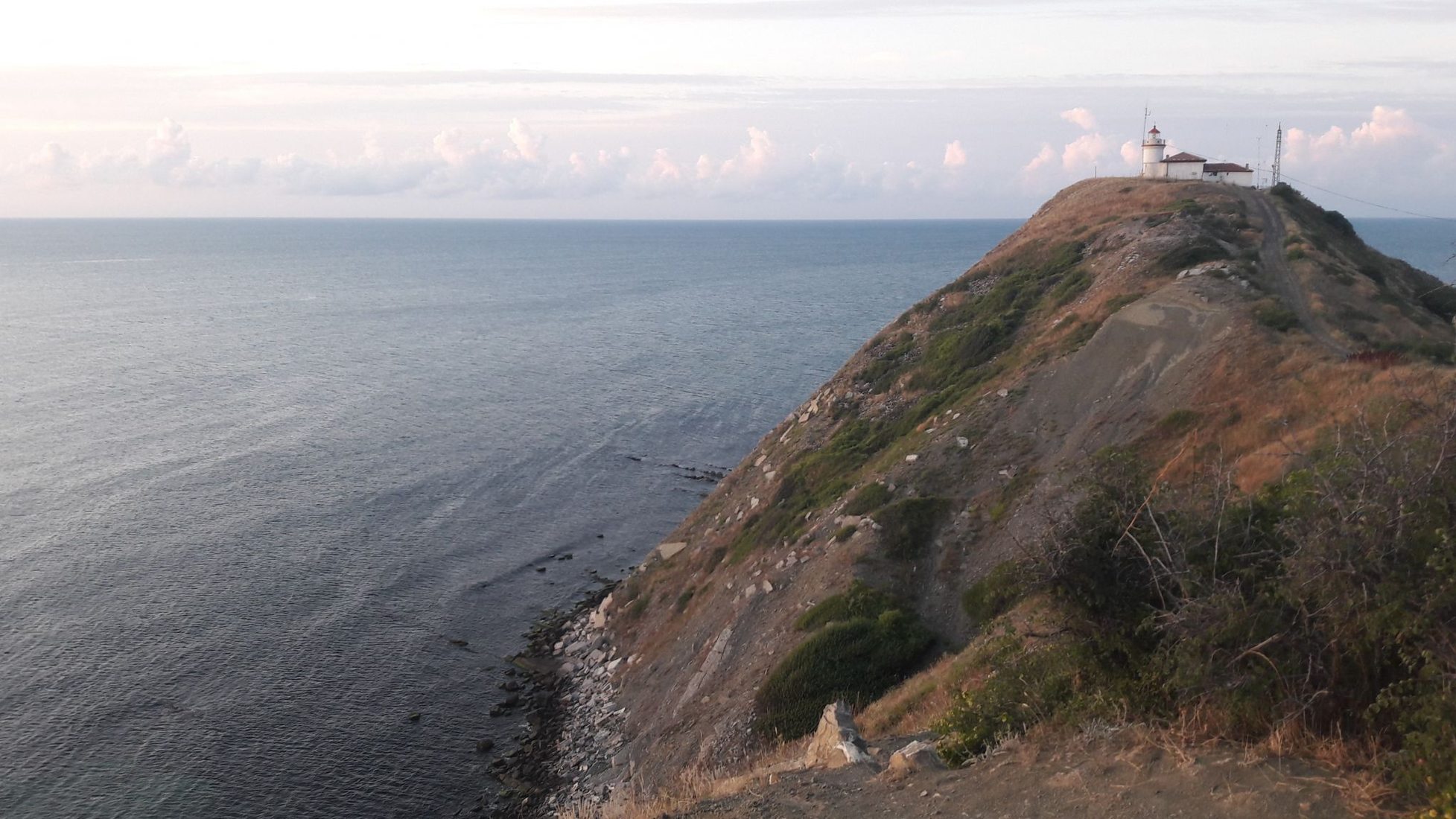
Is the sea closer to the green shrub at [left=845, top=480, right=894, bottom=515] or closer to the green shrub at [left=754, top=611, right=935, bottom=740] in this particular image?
the green shrub at [left=754, top=611, right=935, bottom=740]

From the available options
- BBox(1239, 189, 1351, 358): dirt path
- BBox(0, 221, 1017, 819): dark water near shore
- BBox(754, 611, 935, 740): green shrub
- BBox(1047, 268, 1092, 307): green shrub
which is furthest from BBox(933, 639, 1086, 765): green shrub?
BBox(1047, 268, 1092, 307): green shrub

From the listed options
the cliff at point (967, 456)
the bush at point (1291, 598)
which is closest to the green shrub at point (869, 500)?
the cliff at point (967, 456)

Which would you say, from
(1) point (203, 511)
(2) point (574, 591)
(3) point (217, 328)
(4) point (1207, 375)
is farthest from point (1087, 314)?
(3) point (217, 328)

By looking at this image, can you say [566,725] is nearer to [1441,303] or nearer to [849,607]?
[849,607]

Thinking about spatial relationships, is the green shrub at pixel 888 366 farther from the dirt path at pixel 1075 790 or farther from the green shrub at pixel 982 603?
the dirt path at pixel 1075 790

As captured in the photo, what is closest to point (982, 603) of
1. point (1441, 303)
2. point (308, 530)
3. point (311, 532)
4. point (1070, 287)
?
point (1070, 287)

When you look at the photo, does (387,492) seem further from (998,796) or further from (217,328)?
(217,328)

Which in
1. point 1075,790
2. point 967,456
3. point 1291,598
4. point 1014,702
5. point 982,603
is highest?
point 1291,598
